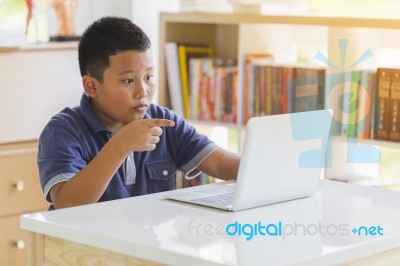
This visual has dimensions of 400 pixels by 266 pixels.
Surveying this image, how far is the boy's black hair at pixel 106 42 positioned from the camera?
2098mm

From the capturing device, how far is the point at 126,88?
2051 millimetres

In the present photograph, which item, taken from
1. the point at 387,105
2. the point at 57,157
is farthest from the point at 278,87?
the point at 57,157

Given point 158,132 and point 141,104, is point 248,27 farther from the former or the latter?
point 158,132

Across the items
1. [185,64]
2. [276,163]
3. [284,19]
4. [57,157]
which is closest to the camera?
[276,163]

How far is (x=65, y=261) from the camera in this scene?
1.54m

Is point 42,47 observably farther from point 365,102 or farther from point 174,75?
point 365,102

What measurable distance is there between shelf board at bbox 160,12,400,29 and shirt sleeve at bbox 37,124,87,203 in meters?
1.40

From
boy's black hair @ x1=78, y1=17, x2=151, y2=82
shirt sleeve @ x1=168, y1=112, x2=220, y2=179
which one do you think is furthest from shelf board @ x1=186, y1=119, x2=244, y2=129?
boy's black hair @ x1=78, y1=17, x2=151, y2=82

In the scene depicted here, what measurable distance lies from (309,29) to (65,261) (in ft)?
7.27

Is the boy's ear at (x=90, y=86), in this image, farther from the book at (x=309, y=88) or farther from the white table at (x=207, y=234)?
the book at (x=309, y=88)

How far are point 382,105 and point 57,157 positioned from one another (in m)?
1.52

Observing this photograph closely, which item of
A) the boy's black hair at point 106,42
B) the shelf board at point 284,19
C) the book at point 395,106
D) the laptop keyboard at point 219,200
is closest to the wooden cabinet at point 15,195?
the shelf board at point 284,19

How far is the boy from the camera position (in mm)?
1843

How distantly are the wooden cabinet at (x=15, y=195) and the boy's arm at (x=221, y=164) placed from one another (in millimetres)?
1105
